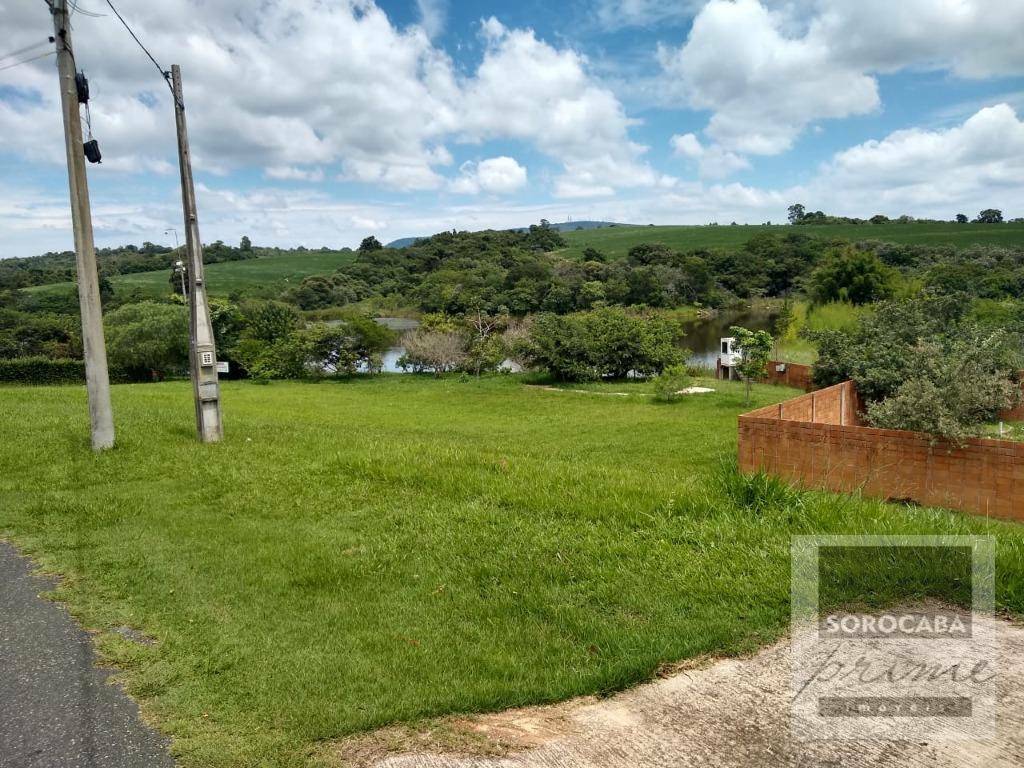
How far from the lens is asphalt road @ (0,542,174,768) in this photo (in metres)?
2.77

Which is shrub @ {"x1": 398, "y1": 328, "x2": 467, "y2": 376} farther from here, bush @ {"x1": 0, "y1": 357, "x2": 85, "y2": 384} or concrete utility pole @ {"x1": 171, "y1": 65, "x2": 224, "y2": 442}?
concrete utility pole @ {"x1": 171, "y1": 65, "x2": 224, "y2": 442}

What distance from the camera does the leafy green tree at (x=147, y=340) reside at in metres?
36.5

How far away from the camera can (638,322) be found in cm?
3019

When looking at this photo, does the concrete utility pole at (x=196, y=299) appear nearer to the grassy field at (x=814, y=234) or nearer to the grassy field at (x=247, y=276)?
the grassy field at (x=247, y=276)

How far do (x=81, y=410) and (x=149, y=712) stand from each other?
40.3 ft

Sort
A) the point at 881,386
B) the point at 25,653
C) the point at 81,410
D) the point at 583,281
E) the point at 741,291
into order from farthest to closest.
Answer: the point at 741,291 → the point at 583,281 → the point at 881,386 → the point at 81,410 → the point at 25,653

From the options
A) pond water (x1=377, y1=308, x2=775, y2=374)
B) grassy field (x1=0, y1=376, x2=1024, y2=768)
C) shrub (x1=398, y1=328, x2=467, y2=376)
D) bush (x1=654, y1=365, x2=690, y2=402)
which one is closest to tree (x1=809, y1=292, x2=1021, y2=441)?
grassy field (x1=0, y1=376, x2=1024, y2=768)

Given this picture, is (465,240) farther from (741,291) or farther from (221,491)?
(221,491)

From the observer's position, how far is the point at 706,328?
62.4m

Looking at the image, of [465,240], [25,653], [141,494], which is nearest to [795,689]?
[25,653]

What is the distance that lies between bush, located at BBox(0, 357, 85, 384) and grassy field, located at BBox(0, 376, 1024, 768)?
31253 mm

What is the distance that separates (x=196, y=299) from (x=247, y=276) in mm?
88324

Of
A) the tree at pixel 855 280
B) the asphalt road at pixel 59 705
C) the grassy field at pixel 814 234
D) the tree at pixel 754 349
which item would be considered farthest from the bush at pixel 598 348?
the grassy field at pixel 814 234

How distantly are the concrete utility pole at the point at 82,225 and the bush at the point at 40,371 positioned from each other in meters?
30.4
